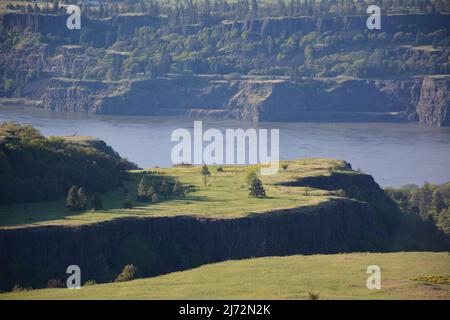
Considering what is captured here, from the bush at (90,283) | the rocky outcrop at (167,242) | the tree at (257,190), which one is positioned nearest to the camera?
the bush at (90,283)

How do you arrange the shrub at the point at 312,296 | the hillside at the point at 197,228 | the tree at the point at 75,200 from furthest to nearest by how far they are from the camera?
the tree at the point at 75,200 → the hillside at the point at 197,228 → the shrub at the point at 312,296

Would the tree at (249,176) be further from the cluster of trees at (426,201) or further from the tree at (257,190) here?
the cluster of trees at (426,201)

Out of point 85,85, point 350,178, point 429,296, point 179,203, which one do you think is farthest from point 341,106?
point 429,296

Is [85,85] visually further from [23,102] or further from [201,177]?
[201,177]

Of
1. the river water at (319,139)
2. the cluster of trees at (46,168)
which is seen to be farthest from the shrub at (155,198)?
the river water at (319,139)

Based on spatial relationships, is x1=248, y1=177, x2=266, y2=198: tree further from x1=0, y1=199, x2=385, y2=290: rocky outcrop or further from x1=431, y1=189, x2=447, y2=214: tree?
x1=431, y1=189, x2=447, y2=214: tree

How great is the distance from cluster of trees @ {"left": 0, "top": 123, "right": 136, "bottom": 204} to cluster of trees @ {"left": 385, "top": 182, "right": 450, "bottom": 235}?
75.3ft

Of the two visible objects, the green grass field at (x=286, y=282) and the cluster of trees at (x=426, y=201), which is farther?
the cluster of trees at (x=426, y=201)

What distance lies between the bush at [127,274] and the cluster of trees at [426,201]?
114 feet

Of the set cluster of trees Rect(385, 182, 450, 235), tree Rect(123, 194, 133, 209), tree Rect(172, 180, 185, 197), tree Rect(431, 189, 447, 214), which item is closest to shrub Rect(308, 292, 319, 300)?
tree Rect(123, 194, 133, 209)

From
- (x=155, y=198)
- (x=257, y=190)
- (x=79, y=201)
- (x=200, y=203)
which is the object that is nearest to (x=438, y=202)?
(x=257, y=190)

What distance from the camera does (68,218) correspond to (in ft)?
213

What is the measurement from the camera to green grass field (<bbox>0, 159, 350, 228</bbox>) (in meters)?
65.2

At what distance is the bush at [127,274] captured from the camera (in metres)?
57.9
